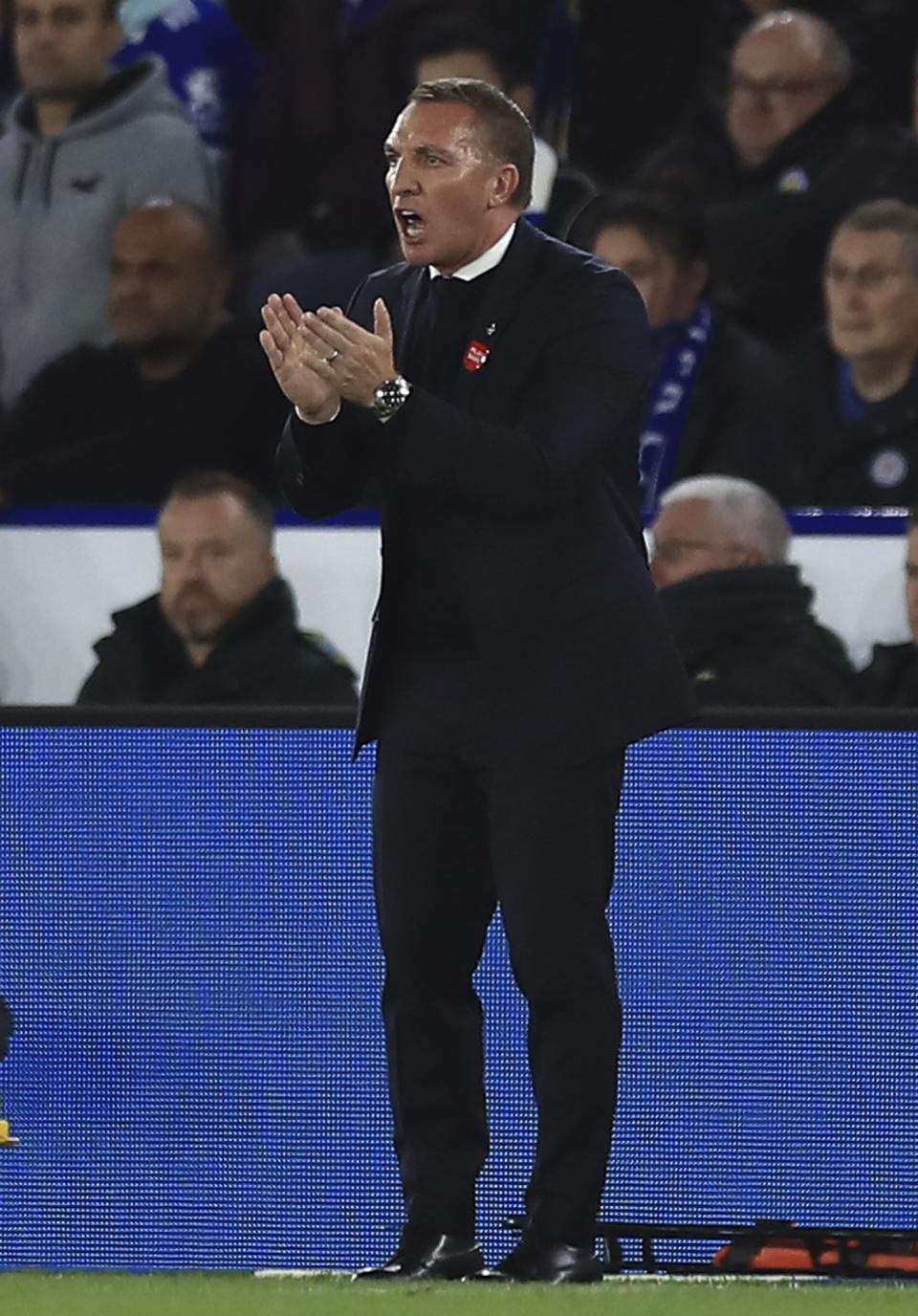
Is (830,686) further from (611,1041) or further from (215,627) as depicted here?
(611,1041)

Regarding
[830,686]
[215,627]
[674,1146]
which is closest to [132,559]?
[215,627]

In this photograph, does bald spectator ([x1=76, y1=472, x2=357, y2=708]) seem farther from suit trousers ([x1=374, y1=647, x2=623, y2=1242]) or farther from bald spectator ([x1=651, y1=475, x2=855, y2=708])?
suit trousers ([x1=374, y1=647, x2=623, y2=1242])

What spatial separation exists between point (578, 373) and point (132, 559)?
3.28 m

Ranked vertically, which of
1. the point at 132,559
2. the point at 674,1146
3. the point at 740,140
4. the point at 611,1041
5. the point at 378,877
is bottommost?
the point at 674,1146

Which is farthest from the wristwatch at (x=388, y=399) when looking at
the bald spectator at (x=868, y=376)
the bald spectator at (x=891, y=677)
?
the bald spectator at (x=868, y=376)

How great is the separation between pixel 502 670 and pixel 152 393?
3.73m

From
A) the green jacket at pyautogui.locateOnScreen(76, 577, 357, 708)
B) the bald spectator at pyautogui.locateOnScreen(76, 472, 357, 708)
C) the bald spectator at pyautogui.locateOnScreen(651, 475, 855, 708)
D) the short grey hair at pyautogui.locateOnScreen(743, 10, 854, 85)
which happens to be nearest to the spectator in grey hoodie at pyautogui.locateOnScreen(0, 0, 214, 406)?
the bald spectator at pyautogui.locateOnScreen(76, 472, 357, 708)

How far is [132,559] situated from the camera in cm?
629

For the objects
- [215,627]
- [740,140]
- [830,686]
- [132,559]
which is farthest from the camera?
[740,140]

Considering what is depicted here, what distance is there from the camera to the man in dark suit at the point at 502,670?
317cm

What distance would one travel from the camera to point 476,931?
331 cm

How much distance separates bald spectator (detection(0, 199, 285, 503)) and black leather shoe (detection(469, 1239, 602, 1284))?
360 centimetres

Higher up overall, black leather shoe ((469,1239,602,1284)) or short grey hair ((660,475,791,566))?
short grey hair ((660,475,791,566))

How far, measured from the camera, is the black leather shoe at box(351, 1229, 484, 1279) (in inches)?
126
